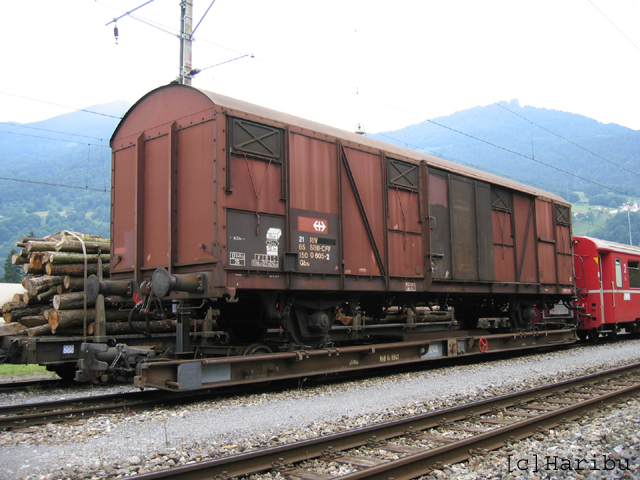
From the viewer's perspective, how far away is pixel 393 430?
5.59m

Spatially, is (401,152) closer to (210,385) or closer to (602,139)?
(210,385)

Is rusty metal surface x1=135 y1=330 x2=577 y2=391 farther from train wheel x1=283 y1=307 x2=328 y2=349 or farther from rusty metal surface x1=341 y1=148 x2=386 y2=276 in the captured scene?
rusty metal surface x1=341 y1=148 x2=386 y2=276

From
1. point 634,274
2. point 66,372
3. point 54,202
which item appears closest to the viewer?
point 66,372

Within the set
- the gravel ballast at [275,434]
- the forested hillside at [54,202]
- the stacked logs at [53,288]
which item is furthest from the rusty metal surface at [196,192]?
the forested hillside at [54,202]

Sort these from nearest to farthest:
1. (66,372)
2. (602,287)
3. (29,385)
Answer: (29,385)
(66,372)
(602,287)

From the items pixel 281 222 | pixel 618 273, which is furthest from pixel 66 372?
pixel 618 273

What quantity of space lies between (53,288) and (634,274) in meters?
18.2

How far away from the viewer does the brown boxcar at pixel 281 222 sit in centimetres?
775

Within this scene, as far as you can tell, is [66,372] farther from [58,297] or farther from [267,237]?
[267,237]

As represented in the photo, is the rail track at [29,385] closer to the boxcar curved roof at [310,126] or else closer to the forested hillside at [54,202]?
the boxcar curved roof at [310,126]

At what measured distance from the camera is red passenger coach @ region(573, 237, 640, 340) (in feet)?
56.1

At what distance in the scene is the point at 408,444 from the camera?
5297mm

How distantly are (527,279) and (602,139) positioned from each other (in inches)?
7573

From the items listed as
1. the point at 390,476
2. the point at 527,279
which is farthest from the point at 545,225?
the point at 390,476
